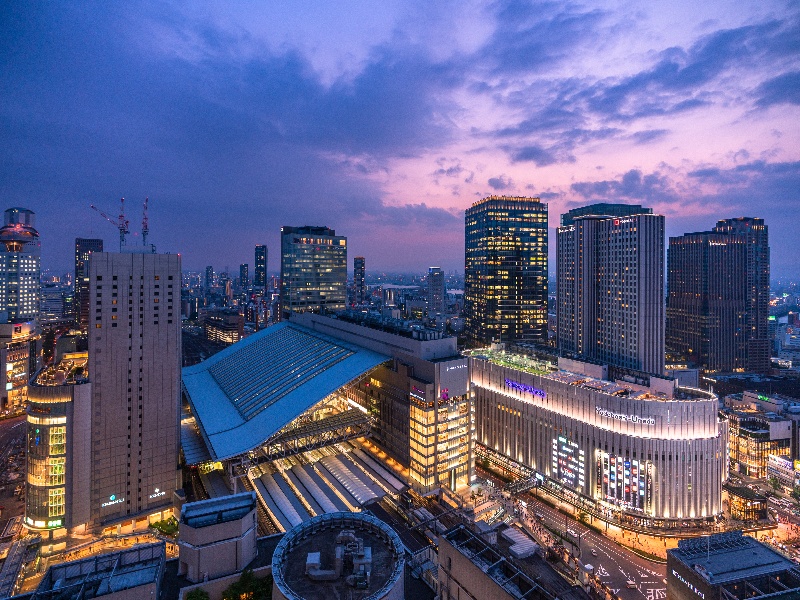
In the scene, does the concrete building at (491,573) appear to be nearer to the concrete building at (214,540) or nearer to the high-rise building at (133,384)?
the concrete building at (214,540)

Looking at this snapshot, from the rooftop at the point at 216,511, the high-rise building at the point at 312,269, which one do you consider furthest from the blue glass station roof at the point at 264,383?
the high-rise building at the point at 312,269

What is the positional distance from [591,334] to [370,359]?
7980 centimetres

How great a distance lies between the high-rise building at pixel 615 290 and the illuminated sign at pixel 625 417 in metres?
34.1

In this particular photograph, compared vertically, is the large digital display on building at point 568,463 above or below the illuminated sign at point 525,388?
below

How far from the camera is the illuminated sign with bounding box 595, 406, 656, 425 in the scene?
61669mm

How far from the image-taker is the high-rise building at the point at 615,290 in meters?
104

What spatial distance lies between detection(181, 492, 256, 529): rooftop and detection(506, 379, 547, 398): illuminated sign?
53.0 meters

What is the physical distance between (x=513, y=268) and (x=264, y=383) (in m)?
110

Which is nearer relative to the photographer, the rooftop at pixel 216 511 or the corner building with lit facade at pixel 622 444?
the rooftop at pixel 216 511

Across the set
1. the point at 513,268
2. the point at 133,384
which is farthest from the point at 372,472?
the point at 513,268

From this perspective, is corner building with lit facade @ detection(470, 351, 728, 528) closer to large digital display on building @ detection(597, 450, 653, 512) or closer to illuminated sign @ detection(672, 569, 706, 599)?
large digital display on building @ detection(597, 450, 653, 512)

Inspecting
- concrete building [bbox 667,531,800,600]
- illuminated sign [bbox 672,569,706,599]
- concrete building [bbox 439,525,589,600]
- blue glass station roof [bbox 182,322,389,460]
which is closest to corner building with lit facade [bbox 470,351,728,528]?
concrete building [bbox 667,531,800,600]

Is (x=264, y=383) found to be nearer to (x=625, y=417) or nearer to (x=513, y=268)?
(x=625, y=417)

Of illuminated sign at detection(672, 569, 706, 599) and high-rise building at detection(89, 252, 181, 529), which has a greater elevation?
high-rise building at detection(89, 252, 181, 529)
